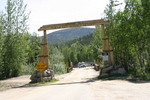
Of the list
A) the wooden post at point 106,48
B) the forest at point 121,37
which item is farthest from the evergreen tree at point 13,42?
the wooden post at point 106,48

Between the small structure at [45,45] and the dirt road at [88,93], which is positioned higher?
the small structure at [45,45]

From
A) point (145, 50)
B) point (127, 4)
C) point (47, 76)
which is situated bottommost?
point (47, 76)

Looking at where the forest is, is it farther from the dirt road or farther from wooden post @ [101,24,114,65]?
the dirt road

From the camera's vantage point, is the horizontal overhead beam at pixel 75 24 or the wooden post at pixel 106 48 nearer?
the horizontal overhead beam at pixel 75 24

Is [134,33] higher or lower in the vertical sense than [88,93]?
higher

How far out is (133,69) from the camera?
20250 mm

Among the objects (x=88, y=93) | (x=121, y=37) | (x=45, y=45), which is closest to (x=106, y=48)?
(x=121, y=37)

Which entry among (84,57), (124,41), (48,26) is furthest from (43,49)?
(84,57)

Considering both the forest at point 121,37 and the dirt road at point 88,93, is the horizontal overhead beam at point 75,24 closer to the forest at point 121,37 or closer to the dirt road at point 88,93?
the forest at point 121,37

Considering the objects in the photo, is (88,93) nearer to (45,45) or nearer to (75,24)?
(75,24)

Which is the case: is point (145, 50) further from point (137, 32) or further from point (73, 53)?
point (73, 53)

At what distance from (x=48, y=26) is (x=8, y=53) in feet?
32.6

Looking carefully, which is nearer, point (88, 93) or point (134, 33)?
point (88, 93)

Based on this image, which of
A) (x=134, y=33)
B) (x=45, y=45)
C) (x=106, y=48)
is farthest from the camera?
(x=45, y=45)
